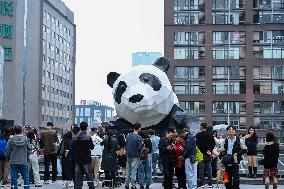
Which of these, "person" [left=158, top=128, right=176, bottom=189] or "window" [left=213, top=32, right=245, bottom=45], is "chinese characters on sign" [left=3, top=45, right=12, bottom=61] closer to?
"window" [left=213, top=32, right=245, bottom=45]

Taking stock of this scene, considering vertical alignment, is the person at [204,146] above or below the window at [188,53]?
below

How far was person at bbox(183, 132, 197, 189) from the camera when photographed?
45.5ft

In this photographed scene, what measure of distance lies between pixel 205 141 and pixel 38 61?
211ft

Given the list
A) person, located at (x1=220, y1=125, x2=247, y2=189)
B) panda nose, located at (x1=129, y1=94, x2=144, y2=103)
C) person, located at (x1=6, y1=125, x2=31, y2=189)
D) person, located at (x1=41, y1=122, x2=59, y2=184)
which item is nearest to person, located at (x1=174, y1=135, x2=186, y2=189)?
person, located at (x1=220, y1=125, x2=247, y2=189)

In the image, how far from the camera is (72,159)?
1318 centimetres

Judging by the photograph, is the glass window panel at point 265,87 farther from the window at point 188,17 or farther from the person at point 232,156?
the person at point 232,156

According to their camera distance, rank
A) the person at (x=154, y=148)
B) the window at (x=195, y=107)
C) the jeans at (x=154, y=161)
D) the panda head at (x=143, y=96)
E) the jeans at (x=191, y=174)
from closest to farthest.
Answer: the jeans at (x=191, y=174) → the person at (x=154, y=148) → the panda head at (x=143, y=96) → the jeans at (x=154, y=161) → the window at (x=195, y=107)

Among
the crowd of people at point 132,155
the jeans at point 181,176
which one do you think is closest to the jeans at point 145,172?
the crowd of people at point 132,155

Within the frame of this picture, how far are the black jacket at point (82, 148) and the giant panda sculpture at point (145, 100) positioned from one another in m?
3.86

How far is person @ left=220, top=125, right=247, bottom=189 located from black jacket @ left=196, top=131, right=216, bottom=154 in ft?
3.52

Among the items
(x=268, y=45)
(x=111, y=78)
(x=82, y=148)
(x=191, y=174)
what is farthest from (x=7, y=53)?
(x=82, y=148)

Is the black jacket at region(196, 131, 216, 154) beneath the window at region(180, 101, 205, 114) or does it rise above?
beneath

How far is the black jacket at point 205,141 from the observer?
1471 centimetres

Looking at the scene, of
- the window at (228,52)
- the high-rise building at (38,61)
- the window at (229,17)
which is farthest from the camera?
the window at (229,17)
